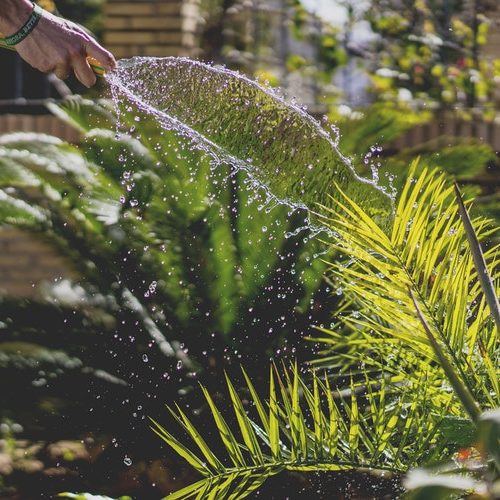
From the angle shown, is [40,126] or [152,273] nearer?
[152,273]

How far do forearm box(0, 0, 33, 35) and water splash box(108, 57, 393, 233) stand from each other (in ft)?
1.09

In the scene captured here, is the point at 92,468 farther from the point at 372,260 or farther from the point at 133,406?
the point at 372,260

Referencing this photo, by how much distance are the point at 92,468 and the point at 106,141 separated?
3.59 feet

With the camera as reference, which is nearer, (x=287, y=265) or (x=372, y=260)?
(x=372, y=260)

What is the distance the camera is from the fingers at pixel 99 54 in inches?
101

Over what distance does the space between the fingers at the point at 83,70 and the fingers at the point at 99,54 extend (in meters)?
0.02

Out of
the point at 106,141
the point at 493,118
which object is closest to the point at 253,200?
the point at 106,141

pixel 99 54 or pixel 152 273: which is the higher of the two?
pixel 99 54

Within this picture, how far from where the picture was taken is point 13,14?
2531 mm

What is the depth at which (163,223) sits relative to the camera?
363 cm

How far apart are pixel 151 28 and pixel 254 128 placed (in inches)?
121

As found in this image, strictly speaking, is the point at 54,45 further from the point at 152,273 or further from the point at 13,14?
the point at 152,273

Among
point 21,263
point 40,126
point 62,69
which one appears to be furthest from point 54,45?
point 21,263

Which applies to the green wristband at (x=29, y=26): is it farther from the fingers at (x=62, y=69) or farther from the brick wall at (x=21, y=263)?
the brick wall at (x=21, y=263)
